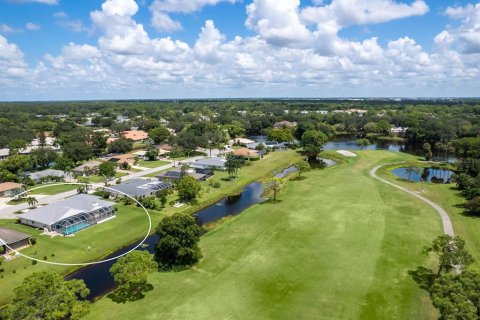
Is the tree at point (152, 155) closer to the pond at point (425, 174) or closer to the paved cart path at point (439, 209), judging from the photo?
the paved cart path at point (439, 209)

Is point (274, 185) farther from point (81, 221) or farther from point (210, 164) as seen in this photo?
point (81, 221)

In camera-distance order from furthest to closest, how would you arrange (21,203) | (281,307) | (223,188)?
(223,188) → (21,203) → (281,307)

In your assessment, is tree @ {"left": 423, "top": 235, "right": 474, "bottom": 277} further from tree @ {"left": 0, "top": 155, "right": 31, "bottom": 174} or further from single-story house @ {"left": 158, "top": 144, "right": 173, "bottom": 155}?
single-story house @ {"left": 158, "top": 144, "right": 173, "bottom": 155}

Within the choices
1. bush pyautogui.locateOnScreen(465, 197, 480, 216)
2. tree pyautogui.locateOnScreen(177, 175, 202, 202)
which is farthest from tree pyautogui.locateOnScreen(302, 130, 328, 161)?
tree pyautogui.locateOnScreen(177, 175, 202, 202)

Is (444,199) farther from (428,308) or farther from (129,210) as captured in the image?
(129,210)

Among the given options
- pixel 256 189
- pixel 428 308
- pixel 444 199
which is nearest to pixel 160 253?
pixel 428 308

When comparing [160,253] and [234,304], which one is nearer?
[234,304]
